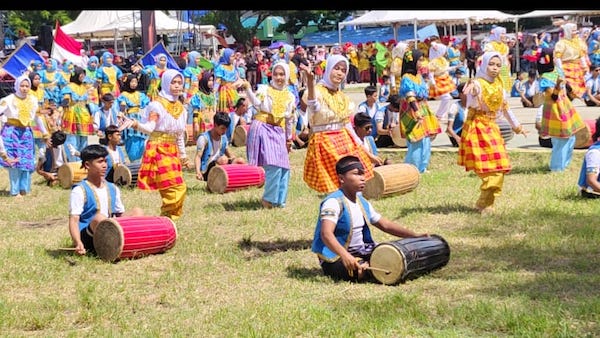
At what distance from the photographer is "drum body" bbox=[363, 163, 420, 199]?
9.61 m

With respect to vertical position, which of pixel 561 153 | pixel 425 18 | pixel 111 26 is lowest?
pixel 561 153

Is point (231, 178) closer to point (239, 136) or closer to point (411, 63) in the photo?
point (411, 63)

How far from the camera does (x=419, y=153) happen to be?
11391 mm

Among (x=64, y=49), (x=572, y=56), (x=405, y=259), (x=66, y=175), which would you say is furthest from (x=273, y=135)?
(x=64, y=49)

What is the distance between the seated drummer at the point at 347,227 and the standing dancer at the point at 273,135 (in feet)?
Answer: 10.1

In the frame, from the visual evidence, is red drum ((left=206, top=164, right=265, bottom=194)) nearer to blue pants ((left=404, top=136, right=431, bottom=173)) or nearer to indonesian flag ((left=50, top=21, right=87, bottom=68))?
blue pants ((left=404, top=136, right=431, bottom=173))

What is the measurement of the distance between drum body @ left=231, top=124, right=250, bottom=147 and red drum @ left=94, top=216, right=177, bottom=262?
25.6 feet

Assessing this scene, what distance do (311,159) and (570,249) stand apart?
7.04 feet

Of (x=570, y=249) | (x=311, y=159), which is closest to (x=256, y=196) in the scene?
(x=311, y=159)

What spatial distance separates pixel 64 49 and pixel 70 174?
11.9 metres

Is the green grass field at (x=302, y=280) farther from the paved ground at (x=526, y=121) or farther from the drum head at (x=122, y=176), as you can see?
the paved ground at (x=526, y=121)

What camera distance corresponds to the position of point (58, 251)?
7461 mm
